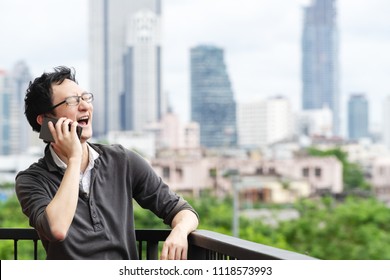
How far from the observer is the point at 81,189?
1.46m

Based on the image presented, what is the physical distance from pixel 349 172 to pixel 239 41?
19023mm

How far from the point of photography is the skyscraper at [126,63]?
58344mm

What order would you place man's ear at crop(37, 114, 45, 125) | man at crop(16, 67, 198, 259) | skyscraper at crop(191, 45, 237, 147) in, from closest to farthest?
1. man at crop(16, 67, 198, 259)
2. man's ear at crop(37, 114, 45, 125)
3. skyscraper at crop(191, 45, 237, 147)

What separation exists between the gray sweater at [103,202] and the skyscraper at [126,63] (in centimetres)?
5575

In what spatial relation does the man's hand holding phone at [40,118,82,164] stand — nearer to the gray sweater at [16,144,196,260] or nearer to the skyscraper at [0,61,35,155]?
the gray sweater at [16,144,196,260]

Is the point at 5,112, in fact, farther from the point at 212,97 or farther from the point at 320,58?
the point at 320,58

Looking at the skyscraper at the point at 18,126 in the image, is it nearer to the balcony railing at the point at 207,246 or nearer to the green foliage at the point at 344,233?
the green foliage at the point at 344,233

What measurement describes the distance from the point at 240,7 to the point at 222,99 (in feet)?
22.5

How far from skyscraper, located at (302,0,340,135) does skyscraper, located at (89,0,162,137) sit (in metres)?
14.5

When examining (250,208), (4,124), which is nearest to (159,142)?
(4,124)

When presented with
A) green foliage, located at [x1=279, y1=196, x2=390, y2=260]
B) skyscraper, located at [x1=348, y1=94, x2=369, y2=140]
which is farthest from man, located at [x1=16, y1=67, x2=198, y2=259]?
skyscraper, located at [x1=348, y1=94, x2=369, y2=140]

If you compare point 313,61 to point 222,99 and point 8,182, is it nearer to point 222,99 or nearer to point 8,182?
point 222,99

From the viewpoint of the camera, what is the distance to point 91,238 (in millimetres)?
1443

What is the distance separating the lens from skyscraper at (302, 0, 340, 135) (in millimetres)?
69188
